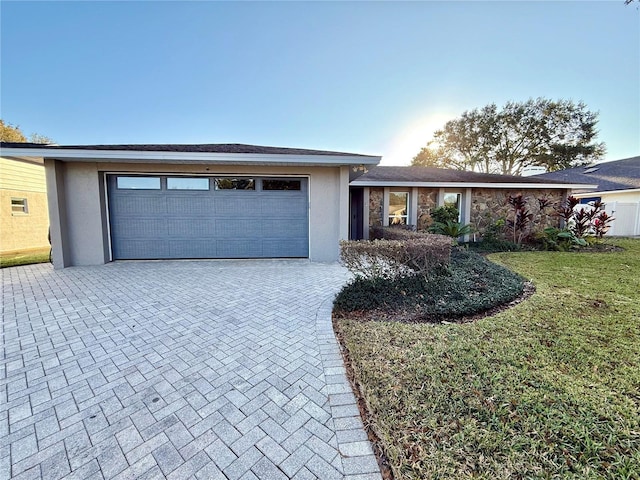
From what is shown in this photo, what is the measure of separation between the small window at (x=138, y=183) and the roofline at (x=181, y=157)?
0.76 meters

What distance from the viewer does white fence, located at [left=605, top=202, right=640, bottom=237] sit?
1341 cm

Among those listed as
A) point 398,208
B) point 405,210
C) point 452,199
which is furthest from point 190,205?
point 452,199

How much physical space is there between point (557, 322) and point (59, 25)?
13.7 metres

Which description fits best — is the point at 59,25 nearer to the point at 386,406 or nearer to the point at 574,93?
the point at 386,406

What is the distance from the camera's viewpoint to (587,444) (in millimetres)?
1630

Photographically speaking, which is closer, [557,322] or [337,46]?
[557,322]

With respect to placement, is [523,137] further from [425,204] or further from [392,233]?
[392,233]

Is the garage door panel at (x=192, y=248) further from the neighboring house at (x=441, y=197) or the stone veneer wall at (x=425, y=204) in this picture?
the stone veneer wall at (x=425, y=204)

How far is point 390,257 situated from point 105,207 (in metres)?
7.45

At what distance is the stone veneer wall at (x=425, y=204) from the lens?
1063 centimetres

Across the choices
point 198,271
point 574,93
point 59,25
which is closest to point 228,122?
point 59,25

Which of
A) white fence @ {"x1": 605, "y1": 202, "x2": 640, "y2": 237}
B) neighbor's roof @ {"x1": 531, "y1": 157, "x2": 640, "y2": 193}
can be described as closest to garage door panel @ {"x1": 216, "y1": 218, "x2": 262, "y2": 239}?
neighbor's roof @ {"x1": 531, "y1": 157, "x2": 640, "y2": 193}

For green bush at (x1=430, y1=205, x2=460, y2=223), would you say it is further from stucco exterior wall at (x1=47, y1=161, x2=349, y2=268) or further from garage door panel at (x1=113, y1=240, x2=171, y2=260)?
garage door panel at (x1=113, y1=240, x2=171, y2=260)

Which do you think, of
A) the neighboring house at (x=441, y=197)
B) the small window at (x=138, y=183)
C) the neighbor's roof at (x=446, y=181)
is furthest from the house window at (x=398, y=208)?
the small window at (x=138, y=183)
